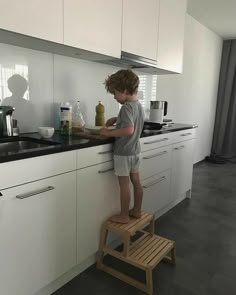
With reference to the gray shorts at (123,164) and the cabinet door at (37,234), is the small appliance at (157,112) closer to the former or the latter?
the gray shorts at (123,164)

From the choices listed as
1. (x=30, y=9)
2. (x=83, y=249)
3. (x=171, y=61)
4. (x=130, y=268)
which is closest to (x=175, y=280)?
(x=130, y=268)

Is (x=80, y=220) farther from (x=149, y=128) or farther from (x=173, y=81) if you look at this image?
(x=173, y=81)

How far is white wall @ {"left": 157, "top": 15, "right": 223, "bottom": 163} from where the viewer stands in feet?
12.4

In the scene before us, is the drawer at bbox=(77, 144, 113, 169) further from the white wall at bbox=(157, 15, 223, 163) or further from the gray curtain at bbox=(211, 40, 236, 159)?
the gray curtain at bbox=(211, 40, 236, 159)

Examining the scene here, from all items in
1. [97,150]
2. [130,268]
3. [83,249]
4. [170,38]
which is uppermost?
[170,38]

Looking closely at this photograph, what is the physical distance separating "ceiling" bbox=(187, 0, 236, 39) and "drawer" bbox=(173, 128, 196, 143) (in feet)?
5.09

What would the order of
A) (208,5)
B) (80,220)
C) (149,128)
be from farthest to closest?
(208,5) < (149,128) < (80,220)

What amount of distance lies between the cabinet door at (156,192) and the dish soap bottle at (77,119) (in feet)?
2.34

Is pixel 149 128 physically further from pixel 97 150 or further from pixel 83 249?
pixel 83 249

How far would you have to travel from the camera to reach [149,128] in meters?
2.51

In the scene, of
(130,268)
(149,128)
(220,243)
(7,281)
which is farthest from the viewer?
(149,128)

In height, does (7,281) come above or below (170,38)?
below

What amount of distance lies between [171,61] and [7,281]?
2.37 meters

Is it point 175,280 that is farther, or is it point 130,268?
point 130,268
